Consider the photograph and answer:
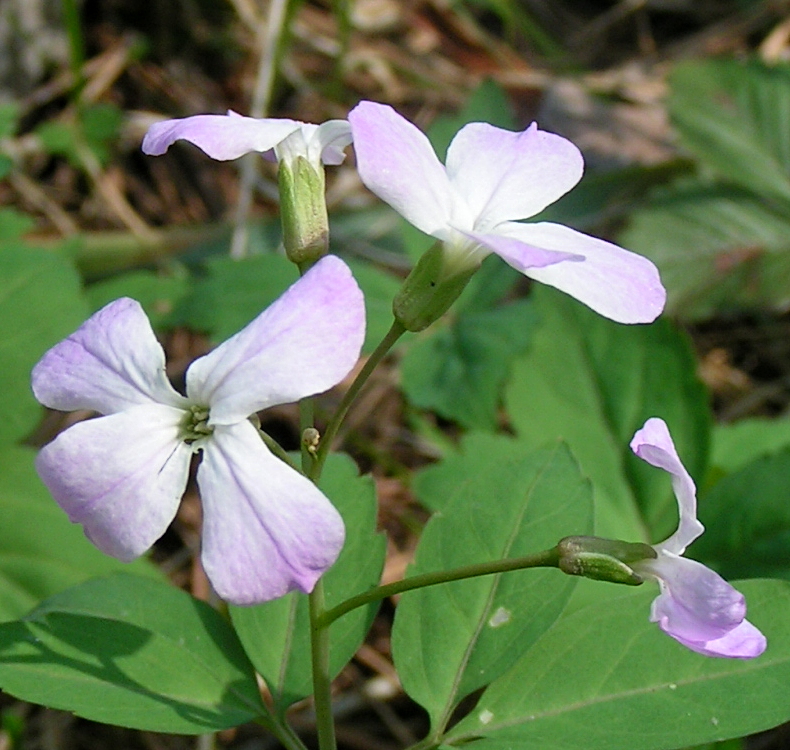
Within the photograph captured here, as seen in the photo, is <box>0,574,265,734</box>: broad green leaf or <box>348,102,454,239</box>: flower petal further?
<box>0,574,265,734</box>: broad green leaf

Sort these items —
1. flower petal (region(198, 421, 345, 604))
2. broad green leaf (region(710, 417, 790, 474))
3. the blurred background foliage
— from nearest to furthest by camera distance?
flower petal (region(198, 421, 345, 604)) < the blurred background foliage < broad green leaf (region(710, 417, 790, 474))

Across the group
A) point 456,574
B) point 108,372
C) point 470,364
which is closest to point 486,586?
point 456,574

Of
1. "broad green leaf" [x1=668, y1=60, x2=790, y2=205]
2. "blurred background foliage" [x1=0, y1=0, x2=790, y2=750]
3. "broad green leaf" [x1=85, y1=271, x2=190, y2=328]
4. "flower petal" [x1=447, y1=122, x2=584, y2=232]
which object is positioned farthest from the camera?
"broad green leaf" [x1=668, y1=60, x2=790, y2=205]

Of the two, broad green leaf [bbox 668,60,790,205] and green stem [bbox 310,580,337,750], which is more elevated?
green stem [bbox 310,580,337,750]

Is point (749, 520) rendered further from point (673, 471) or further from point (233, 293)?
point (233, 293)

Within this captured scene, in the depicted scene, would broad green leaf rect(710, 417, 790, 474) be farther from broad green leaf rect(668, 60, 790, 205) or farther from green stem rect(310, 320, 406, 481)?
green stem rect(310, 320, 406, 481)

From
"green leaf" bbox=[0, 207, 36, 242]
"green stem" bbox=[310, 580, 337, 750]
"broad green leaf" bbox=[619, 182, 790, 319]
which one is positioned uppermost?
"green leaf" bbox=[0, 207, 36, 242]

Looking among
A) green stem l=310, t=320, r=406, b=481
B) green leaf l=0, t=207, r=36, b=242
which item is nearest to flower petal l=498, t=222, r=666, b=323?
green stem l=310, t=320, r=406, b=481
